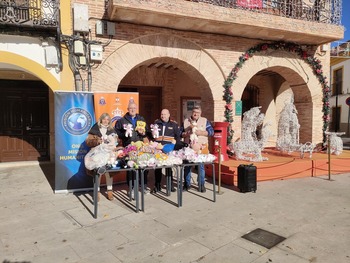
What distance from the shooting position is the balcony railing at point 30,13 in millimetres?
6489

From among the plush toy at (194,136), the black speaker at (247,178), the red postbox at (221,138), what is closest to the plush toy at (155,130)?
the plush toy at (194,136)

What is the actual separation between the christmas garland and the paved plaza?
321 cm

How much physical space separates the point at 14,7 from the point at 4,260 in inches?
232

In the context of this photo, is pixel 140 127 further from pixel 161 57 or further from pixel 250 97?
pixel 250 97

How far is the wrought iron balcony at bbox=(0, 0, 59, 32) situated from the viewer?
6.49 m

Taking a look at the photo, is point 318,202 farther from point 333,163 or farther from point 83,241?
point 83,241

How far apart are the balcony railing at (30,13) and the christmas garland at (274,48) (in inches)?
215

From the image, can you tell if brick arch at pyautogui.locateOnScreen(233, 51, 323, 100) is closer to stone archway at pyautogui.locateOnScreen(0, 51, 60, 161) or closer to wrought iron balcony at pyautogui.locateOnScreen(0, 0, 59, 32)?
wrought iron balcony at pyautogui.locateOnScreen(0, 0, 59, 32)

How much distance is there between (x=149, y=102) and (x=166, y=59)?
352 cm

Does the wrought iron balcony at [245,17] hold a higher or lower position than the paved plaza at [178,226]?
higher

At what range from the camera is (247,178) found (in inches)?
242

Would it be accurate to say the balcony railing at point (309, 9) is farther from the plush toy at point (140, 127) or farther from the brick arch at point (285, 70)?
the plush toy at point (140, 127)

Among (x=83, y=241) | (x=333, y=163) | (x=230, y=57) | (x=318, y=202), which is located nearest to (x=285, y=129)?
(x=333, y=163)

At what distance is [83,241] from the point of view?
3867mm
